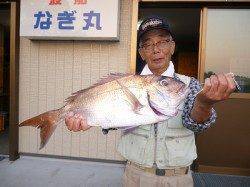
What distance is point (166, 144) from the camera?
263cm

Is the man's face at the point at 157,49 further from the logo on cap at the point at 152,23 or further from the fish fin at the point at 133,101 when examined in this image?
the fish fin at the point at 133,101

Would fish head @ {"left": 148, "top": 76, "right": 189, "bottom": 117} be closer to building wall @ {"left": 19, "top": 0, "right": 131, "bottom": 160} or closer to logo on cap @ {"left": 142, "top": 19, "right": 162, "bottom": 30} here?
logo on cap @ {"left": 142, "top": 19, "right": 162, "bottom": 30}

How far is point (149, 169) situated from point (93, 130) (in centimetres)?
360

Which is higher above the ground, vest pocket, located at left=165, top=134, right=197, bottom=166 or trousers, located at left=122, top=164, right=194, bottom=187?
vest pocket, located at left=165, top=134, right=197, bottom=166

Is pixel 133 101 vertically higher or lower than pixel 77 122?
higher

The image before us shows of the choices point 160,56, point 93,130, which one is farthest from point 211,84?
point 93,130

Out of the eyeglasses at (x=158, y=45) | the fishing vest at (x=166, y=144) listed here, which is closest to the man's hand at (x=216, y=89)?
the fishing vest at (x=166, y=144)

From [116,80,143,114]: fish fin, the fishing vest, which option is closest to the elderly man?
the fishing vest

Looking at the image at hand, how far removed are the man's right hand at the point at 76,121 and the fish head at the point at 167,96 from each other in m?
0.49

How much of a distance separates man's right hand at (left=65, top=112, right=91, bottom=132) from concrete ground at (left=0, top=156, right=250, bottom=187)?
3145 mm

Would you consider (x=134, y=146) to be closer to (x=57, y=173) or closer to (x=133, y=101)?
(x=133, y=101)

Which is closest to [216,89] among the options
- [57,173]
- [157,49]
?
[157,49]

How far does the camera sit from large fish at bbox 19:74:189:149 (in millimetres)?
2131

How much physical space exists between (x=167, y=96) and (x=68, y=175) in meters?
3.97
